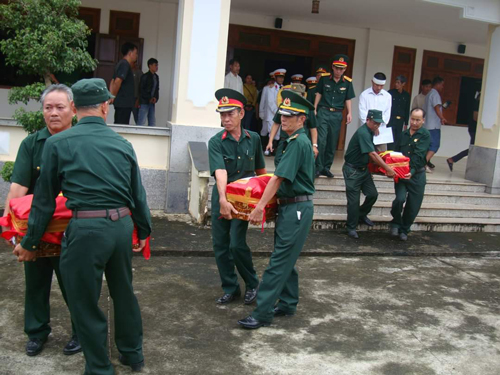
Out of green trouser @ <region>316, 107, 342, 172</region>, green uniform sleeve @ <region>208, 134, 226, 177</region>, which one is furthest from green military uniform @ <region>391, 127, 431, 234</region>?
green uniform sleeve @ <region>208, 134, 226, 177</region>

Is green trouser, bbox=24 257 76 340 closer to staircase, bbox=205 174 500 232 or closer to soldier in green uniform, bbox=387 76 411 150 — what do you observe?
staircase, bbox=205 174 500 232

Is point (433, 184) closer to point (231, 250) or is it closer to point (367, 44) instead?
point (367, 44)

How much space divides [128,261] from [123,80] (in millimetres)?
5777

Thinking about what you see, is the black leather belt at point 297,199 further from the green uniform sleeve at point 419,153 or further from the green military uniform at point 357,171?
the green uniform sleeve at point 419,153

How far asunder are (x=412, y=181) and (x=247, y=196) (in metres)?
3.62

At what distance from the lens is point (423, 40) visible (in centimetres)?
1339

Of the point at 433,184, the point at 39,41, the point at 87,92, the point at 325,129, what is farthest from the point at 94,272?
the point at 433,184

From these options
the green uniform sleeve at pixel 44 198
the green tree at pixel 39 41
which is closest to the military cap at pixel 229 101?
the green uniform sleeve at pixel 44 198

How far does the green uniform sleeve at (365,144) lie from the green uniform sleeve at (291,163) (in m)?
2.91

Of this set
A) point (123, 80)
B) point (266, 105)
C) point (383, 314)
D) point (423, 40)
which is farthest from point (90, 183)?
point (423, 40)

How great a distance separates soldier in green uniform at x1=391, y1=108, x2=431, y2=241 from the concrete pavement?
1088mm

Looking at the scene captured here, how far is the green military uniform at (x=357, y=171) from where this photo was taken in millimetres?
7172

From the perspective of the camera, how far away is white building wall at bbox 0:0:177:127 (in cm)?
1085

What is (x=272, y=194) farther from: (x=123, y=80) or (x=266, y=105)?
(x=266, y=105)
